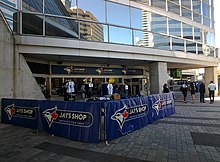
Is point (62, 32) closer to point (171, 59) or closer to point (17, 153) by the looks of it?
point (17, 153)

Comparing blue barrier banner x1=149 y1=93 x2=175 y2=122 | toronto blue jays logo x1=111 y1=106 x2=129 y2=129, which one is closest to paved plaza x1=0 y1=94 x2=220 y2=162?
toronto blue jays logo x1=111 y1=106 x2=129 y2=129

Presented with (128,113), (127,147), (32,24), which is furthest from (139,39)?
(127,147)

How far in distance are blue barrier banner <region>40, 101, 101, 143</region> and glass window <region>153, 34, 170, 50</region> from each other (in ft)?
31.3

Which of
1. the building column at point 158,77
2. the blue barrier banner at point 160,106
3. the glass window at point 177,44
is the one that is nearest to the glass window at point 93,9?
the building column at point 158,77

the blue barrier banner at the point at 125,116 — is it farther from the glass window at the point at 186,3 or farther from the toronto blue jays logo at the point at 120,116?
the glass window at the point at 186,3

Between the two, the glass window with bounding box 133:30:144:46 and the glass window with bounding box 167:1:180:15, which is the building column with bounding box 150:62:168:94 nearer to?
the glass window with bounding box 133:30:144:46

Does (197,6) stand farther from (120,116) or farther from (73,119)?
(73,119)

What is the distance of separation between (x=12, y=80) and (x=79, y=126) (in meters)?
5.04

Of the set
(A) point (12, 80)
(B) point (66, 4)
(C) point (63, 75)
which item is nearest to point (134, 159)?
(A) point (12, 80)

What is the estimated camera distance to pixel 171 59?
1489 centimetres

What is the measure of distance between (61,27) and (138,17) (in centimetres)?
605

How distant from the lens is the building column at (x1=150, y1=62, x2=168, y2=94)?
14.1 meters

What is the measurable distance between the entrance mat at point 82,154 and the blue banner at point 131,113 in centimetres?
89

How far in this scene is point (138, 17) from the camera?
13508 millimetres
